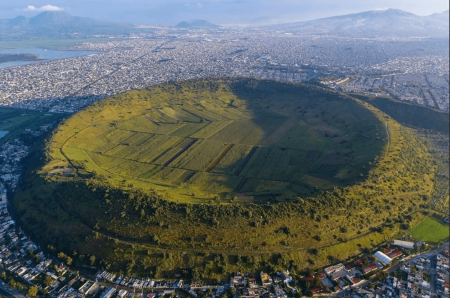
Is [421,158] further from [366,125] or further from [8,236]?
[8,236]

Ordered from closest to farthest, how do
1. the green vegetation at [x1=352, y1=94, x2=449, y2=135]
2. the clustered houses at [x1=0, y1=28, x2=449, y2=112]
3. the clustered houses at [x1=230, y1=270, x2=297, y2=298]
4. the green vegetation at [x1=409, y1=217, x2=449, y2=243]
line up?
1. the clustered houses at [x1=230, y1=270, x2=297, y2=298]
2. the green vegetation at [x1=409, y1=217, x2=449, y2=243]
3. the green vegetation at [x1=352, y1=94, x2=449, y2=135]
4. the clustered houses at [x1=0, y1=28, x2=449, y2=112]

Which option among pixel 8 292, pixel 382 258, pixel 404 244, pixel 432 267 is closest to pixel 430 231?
pixel 404 244

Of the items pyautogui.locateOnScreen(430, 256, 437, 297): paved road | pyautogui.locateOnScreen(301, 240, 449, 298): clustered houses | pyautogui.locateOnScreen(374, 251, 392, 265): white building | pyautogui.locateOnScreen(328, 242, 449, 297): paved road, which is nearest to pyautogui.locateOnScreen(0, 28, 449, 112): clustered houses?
pyautogui.locateOnScreen(328, 242, 449, 297): paved road

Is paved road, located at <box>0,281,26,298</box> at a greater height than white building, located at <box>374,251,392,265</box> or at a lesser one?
lesser

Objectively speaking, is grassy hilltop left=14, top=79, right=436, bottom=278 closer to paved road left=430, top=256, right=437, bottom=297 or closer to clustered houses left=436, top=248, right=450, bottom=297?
paved road left=430, top=256, right=437, bottom=297

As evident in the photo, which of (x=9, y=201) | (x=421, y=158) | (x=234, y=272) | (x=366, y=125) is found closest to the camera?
(x=234, y=272)

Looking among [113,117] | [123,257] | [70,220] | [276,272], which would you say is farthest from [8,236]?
[113,117]

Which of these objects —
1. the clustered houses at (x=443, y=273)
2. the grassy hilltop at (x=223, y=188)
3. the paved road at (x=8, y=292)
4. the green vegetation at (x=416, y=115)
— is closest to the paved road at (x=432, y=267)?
the clustered houses at (x=443, y=273)

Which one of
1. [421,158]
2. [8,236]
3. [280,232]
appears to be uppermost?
[421,158]
